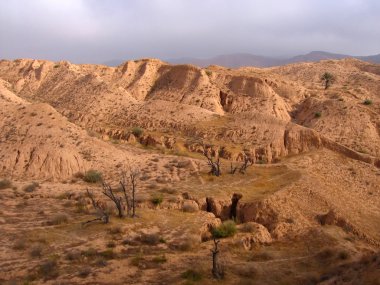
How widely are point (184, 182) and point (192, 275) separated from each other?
35.5ft

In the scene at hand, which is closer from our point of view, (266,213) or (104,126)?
(266,213)

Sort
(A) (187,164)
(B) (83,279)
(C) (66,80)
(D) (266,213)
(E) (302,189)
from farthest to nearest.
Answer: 1. (C) (66,80)
2. (A) (187,164)
3. (E) (302,189)
4. (D) (266,213)
5. (B) (83,279)

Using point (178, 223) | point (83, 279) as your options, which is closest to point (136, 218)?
point (178, 223)

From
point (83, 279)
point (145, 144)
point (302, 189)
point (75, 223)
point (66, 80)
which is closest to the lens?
point (83, 279)

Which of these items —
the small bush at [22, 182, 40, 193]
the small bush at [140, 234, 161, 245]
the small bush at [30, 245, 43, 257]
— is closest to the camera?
the small bush at [30, 245, 43, 257]

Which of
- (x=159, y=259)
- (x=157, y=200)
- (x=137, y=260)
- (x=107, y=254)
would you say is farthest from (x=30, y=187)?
(x=159, y=259)

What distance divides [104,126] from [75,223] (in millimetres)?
19330

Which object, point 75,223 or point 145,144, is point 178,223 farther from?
point 145,144

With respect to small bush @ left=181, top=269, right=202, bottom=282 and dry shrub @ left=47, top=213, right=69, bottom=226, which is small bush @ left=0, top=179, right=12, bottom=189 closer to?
dry shrub @ left=47, top=213, right=69, bottom=226

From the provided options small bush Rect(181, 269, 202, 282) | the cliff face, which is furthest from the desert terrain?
the cliff face

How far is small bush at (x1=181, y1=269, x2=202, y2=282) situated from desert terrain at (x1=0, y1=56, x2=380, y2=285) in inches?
1.3

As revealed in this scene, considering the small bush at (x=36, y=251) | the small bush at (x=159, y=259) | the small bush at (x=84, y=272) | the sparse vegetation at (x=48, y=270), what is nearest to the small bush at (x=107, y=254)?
the small bush at (x=84, y=272)

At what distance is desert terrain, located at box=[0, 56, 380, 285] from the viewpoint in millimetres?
14859

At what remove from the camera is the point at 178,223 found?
748 inches
